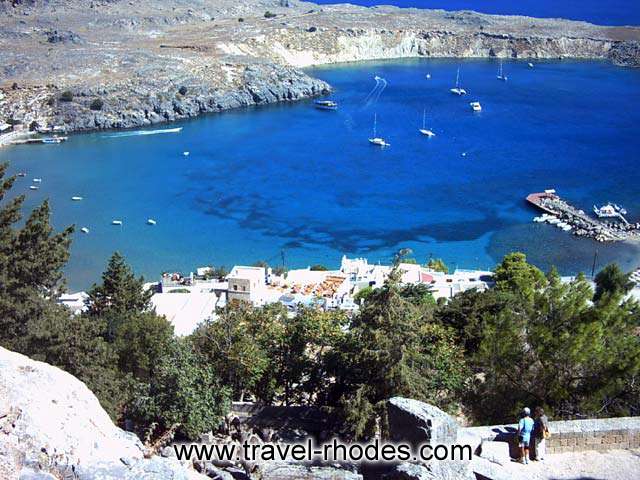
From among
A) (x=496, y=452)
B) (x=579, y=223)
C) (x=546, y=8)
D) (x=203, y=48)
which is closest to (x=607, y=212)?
(x=579, y=223)

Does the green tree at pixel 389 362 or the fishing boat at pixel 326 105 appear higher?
the green tree at pixel 389 362

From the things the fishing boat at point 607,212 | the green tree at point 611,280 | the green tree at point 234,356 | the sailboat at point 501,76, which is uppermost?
the sailboat at point 501,76

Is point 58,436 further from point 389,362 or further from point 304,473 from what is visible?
point 389,362

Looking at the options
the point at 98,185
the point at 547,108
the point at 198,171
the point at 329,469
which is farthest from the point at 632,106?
the point at 329,469

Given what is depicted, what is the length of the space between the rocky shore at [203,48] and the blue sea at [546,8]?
33.4m

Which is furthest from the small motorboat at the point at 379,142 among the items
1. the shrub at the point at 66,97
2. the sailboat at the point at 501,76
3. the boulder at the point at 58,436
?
the boulder at the point at 58,436

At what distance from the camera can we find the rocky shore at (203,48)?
3142 inches

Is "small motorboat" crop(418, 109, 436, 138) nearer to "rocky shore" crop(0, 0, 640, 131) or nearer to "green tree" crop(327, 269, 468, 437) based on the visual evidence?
"rocky shore" crop(0, 0, 640, 131)

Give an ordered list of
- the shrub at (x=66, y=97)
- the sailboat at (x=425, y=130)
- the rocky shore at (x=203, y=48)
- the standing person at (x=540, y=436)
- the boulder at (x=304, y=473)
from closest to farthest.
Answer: the boulder at (x=304, y=473) → the standing person at (x=540, y=436) → the sailboat at (x=425, y=130) → the shrub at (x=66, y=97) → the rocky shore at (x=203, y=48)

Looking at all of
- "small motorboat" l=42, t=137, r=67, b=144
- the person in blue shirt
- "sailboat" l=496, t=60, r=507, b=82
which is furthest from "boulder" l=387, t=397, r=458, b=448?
"sailboat" l=496, t=60, r=507, b=82

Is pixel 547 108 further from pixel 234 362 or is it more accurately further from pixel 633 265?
pixel 234 362

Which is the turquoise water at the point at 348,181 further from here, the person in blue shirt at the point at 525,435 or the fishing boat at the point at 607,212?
the person in blue shirt at the point at 525,435

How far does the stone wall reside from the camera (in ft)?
30.7

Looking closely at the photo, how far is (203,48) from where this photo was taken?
10025cm
